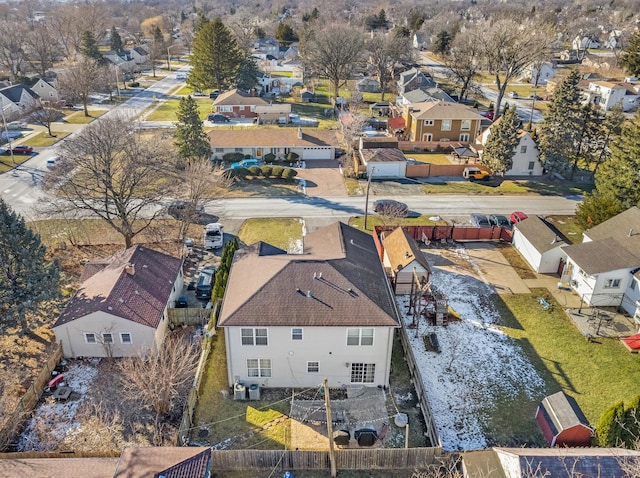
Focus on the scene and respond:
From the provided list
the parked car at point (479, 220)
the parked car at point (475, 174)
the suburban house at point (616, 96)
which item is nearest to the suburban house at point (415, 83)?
the suburban house at point (616, 96)

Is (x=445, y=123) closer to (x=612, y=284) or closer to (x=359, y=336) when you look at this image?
(x=612, y=284)

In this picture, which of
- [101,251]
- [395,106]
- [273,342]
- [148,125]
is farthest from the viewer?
[395,106]

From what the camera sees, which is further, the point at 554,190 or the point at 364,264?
the point at 554,190

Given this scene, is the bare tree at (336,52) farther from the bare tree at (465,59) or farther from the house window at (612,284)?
the house window at (612,284)

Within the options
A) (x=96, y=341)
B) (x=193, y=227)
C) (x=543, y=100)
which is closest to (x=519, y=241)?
(x=193, y=227)

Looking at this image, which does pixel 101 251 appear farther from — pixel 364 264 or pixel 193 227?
pixel 364 264

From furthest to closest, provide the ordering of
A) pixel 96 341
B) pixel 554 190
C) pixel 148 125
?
pixel 148 125, pixel 554 190, pixel 96 341

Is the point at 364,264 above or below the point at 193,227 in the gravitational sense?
above

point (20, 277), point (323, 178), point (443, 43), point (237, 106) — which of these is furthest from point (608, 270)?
point (443, 43)
